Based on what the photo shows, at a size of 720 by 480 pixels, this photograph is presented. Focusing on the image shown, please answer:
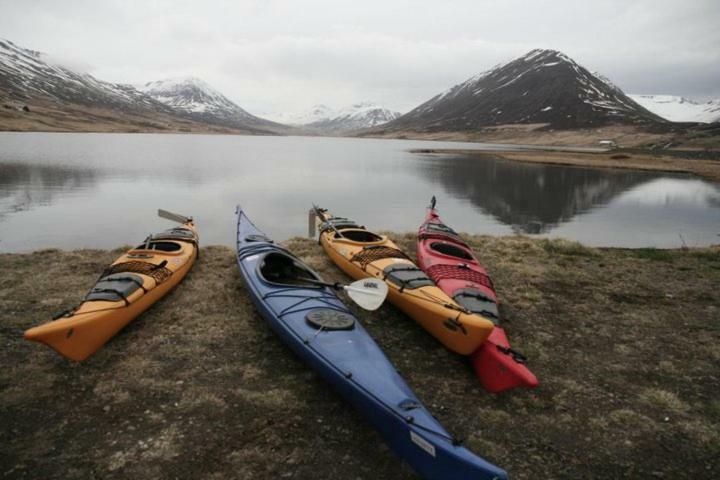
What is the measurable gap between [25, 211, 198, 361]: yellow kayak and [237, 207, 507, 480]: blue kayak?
1940 millimetres

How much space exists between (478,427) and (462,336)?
60.4 inches

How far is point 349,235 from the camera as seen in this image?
13.4m

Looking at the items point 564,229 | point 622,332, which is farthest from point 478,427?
point 564,229

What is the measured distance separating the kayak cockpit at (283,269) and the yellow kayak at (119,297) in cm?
225

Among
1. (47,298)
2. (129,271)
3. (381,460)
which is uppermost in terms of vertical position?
(129,271)

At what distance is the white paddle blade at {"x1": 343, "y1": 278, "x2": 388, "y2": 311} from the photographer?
7.58 metres

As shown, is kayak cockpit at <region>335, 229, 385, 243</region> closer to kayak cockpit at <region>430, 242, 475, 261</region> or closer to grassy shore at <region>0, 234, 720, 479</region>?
kayak cockpit at <region>430, 242, 475, 261</region>

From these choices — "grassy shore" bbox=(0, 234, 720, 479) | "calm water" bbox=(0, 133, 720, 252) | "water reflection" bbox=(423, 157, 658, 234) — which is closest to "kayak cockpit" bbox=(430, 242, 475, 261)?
"grassy shore" bbox=(0, 234, 720, 479)

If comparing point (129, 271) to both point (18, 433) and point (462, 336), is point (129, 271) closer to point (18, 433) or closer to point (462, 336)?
point (18, 433)

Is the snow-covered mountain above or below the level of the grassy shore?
above

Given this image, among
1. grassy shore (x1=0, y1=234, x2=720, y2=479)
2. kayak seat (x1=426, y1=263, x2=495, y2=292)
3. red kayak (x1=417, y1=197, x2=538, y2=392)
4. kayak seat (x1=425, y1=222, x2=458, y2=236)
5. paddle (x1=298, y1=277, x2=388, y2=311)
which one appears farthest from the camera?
kayak seat (x1=425, y1=222, x2=458, y2=236)

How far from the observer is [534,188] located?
36938mm

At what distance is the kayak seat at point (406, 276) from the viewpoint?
8.80 meters

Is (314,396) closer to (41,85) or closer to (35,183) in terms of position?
(35,183)
